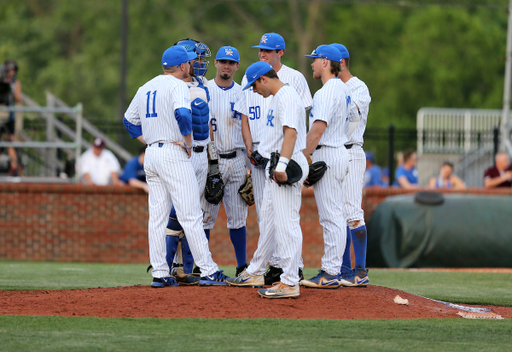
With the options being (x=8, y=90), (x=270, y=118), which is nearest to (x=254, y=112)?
(x=270, y=118)

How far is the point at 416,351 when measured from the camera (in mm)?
5309

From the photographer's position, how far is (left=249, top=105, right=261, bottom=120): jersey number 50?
25.5 feet

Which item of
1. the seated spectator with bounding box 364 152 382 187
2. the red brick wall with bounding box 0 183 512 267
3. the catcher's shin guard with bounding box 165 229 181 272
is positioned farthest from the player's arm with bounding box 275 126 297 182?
the seated spectator with bounding box 364 152 382 187

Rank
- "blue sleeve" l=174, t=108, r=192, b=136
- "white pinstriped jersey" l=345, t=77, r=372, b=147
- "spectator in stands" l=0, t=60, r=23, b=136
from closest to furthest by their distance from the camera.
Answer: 1. "blue sleeve" l=174, t=108, r=192, b=136
2. "white pinstriped jersey" l=345, t=77, r=372, b=147
3. "spectator in stands" l=0, t=60, r=23, b=136

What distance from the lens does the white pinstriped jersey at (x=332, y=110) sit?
7.28 metres

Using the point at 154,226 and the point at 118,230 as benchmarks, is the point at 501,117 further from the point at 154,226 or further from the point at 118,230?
the point at 154,226

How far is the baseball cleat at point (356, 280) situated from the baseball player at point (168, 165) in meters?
1.41

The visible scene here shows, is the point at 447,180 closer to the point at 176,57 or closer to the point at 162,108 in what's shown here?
the point at 176,57

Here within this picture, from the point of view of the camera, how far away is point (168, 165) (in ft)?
24.1

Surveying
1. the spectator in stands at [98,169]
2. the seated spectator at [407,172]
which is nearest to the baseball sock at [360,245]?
the seated spectator at [407,172]

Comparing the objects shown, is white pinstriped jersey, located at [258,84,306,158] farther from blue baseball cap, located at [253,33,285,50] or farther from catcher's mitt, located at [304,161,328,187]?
blue baseball cap, located at [253,33,285,50]

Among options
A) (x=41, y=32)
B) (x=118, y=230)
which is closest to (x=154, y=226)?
(x=118, y=230)

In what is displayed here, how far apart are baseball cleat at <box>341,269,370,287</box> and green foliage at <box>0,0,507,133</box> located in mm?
26250

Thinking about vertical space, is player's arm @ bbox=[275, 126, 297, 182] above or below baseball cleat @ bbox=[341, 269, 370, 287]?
above
